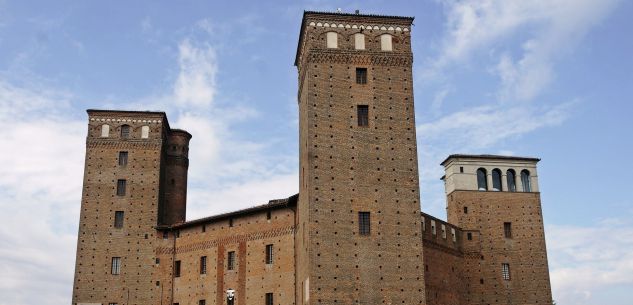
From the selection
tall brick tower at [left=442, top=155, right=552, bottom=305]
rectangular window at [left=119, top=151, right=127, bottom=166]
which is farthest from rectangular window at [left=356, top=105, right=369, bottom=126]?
rectangular window at [left=119, top=151, right=127, bottom=166]

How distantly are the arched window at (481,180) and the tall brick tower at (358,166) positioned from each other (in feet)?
42.5

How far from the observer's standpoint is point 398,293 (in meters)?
27.5

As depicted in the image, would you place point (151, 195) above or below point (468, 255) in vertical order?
above

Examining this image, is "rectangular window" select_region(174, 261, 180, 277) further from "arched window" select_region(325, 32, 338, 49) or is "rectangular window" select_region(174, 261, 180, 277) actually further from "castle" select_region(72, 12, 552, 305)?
"arched window" select_region(325, 32, 338, 49)

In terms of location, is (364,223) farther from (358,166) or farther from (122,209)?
(122,209)

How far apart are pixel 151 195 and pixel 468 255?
58.2 feet

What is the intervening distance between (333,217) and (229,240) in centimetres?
1017

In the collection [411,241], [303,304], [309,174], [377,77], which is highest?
[377,77]

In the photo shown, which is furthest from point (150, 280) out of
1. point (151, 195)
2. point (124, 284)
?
point (151, 195)

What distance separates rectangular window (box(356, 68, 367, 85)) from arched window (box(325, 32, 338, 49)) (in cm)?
144

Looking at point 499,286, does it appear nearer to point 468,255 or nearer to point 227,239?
point 468,255

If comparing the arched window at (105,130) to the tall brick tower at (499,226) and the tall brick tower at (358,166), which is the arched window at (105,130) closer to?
the tall brick tower at (358,166)

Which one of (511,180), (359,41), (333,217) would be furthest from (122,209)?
(511,180)

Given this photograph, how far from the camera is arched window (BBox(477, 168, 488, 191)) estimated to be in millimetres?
41406
